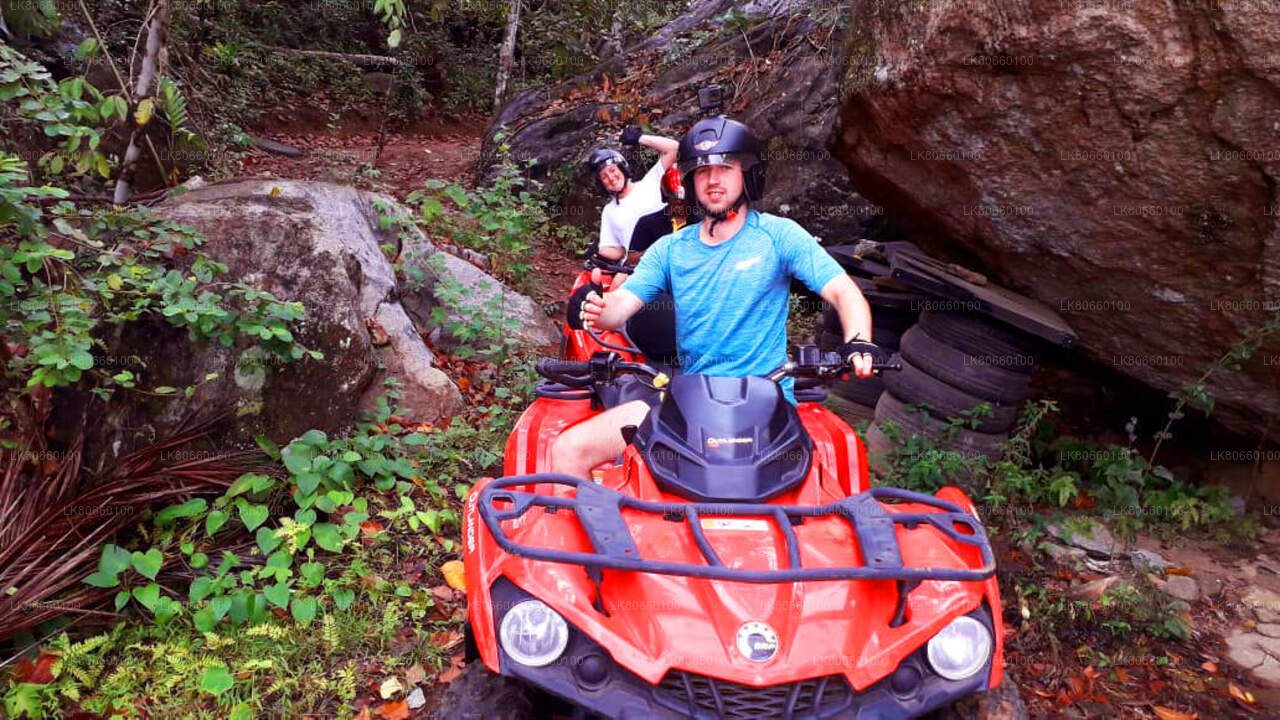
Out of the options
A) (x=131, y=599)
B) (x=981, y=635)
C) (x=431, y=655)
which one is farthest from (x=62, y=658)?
(x=981, y=635)

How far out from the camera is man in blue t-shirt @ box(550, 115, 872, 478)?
3162 millimetres

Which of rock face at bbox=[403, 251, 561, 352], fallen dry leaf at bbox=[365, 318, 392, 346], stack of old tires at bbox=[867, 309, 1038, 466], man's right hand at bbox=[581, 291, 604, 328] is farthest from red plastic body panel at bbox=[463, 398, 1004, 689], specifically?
rock face at bbox=[403, 251, 561, 352]

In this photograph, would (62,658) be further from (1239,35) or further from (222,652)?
(1239,35)

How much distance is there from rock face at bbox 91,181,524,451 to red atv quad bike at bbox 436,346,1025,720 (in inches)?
90.2

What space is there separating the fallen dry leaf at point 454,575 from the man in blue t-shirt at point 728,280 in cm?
124

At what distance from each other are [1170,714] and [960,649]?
2065mm

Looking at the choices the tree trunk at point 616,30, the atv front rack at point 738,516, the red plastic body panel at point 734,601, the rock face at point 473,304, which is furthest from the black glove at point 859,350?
the tree trunk at point 616,30

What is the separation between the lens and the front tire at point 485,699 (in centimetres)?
217

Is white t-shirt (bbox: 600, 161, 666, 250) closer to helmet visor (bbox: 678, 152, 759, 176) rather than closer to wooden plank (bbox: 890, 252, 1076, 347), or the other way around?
wooden plank (bbox: 890, 252, 1076, 347)

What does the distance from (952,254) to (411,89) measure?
47.2 ft

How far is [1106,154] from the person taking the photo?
4.11 m

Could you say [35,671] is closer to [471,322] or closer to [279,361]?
[279,361]

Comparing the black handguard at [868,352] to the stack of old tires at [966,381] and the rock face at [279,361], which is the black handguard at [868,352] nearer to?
the stack of old tires at [966,381]

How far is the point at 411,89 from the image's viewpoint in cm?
1698
